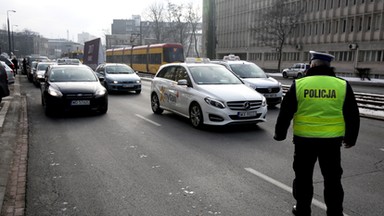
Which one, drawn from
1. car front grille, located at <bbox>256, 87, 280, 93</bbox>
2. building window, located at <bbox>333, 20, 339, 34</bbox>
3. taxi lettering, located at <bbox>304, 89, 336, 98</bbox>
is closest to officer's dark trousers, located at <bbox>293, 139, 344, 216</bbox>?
taxi lettering, located at <bbox>304, 89, 336, 98</bbox>

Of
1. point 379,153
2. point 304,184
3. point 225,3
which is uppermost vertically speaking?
point 225,3

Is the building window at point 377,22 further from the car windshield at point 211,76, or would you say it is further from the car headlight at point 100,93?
the car headlight at point 100,93

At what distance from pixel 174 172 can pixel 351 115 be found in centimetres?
285

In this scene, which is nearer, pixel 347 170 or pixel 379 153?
pixel 347 170

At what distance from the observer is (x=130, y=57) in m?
41.2

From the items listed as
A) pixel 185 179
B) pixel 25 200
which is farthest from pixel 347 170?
pixel 25 200

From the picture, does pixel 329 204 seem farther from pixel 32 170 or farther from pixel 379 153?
pixel 32 170

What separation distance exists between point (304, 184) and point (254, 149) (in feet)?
10.7

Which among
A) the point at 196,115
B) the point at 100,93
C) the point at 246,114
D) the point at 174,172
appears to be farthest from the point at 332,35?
the point at 174,172

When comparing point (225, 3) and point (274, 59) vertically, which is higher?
point (225, 3)

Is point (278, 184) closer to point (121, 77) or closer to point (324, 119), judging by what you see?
point (324, 119)

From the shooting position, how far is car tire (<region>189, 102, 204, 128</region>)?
8670 millimetres

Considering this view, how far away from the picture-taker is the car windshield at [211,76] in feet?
30.8

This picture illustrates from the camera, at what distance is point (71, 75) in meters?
11.5
